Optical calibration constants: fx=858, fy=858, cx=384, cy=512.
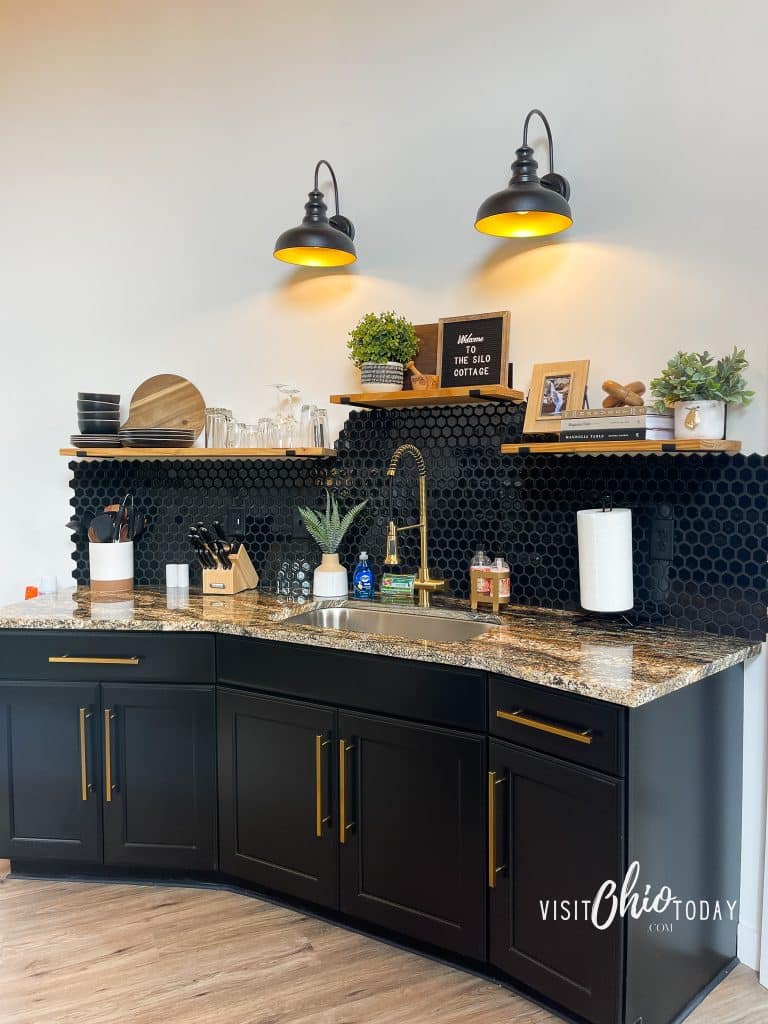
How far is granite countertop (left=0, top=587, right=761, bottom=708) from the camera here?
80.0 inches

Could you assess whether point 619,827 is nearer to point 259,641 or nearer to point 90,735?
point 259,641

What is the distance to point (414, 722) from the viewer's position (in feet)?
7.77

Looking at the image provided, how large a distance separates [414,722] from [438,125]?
204 centimetres

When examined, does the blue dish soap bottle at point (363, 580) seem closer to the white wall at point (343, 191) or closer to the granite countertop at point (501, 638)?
the granite countertop at point (501, 638)

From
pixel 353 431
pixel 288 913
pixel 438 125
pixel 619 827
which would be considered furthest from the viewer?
pixel 353 431

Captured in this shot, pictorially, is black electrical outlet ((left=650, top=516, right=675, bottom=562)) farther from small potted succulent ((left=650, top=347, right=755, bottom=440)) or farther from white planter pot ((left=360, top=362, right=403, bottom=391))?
white planter pot ((left=360, top=362, right=403, bottom=391))

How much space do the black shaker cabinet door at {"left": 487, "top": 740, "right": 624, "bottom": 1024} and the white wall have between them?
0.67 metres

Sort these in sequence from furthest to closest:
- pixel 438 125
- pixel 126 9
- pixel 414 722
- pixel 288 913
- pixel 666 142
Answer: pixel 126 9
pixel 438 125
pixel 288 913
pixel 666 142
pixel 414 722

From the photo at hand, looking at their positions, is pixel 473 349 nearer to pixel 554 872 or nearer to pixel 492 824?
pixel 492 824

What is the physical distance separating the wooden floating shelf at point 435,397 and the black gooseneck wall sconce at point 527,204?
1.60 feet

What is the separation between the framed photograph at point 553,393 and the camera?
266cm

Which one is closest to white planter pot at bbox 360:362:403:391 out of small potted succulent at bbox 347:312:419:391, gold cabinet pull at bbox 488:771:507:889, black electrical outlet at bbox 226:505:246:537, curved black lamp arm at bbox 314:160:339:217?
small potted succulent at bbox 347:312:419:391

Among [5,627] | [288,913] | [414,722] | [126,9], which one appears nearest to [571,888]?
[414,722]

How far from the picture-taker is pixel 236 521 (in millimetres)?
3400
